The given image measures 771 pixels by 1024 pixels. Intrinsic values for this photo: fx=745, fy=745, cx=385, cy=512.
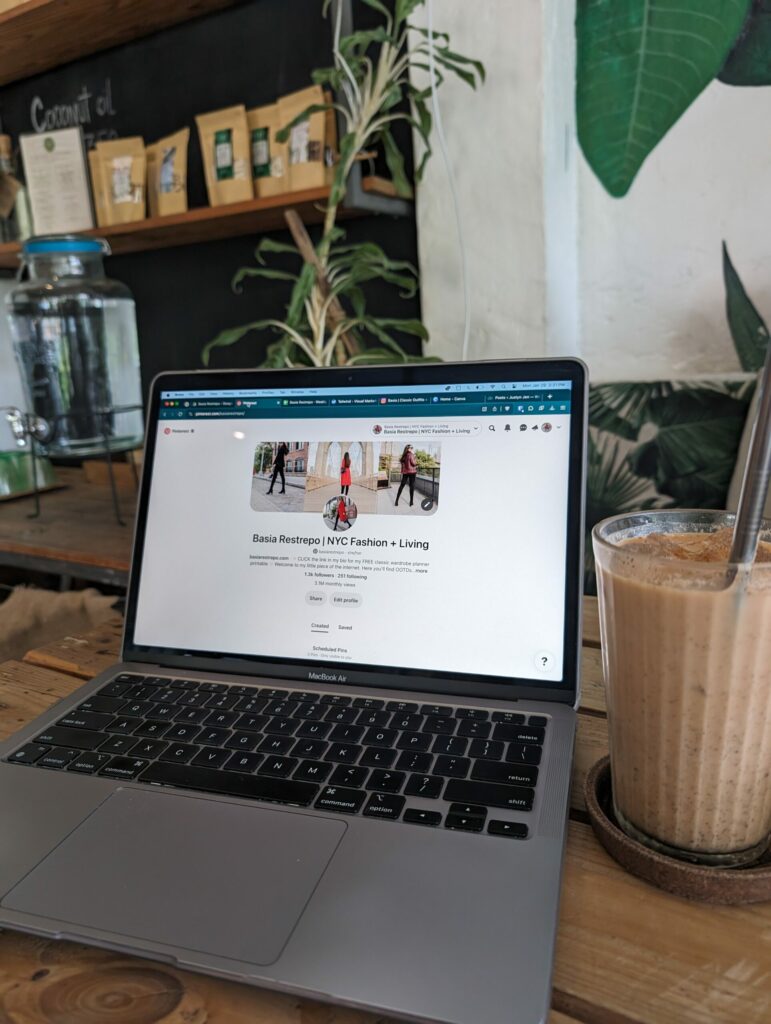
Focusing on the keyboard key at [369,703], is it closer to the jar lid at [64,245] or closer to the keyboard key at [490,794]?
the keyboard key at [490,794]

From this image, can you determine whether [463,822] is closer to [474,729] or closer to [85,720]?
[474,729]

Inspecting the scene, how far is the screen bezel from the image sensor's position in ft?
1.90

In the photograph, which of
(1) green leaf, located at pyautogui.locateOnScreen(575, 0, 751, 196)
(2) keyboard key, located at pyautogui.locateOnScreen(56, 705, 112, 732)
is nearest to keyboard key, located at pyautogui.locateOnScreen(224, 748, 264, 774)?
(2) keyboard key, located at pyautogui.locateOnScreen(56, 705, 112, 732)

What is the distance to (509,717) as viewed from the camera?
1.80 feet

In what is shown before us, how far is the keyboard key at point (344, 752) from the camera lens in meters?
0.51

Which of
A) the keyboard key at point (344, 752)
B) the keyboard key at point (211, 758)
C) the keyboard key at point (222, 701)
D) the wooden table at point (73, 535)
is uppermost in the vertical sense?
the keyboard key at point (222, 701)

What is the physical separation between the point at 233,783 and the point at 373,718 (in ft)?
0.38

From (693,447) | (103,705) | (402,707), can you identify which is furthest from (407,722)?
(693,447)

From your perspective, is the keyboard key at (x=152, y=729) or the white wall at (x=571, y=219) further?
the white wall at (x=571, y=219)

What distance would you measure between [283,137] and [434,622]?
131cm

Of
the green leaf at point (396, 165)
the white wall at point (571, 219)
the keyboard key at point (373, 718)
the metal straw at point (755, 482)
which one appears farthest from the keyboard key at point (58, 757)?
the green leaf at point (396, 165)

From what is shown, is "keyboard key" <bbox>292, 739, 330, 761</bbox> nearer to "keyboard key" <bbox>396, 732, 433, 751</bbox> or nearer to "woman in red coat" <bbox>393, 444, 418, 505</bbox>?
"keyboard key" <bbox>396, 732, 433, 751</bbox>

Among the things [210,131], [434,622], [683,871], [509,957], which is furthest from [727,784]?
[210,131]

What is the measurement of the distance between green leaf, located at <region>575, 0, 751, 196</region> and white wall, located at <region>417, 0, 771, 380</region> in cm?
3
